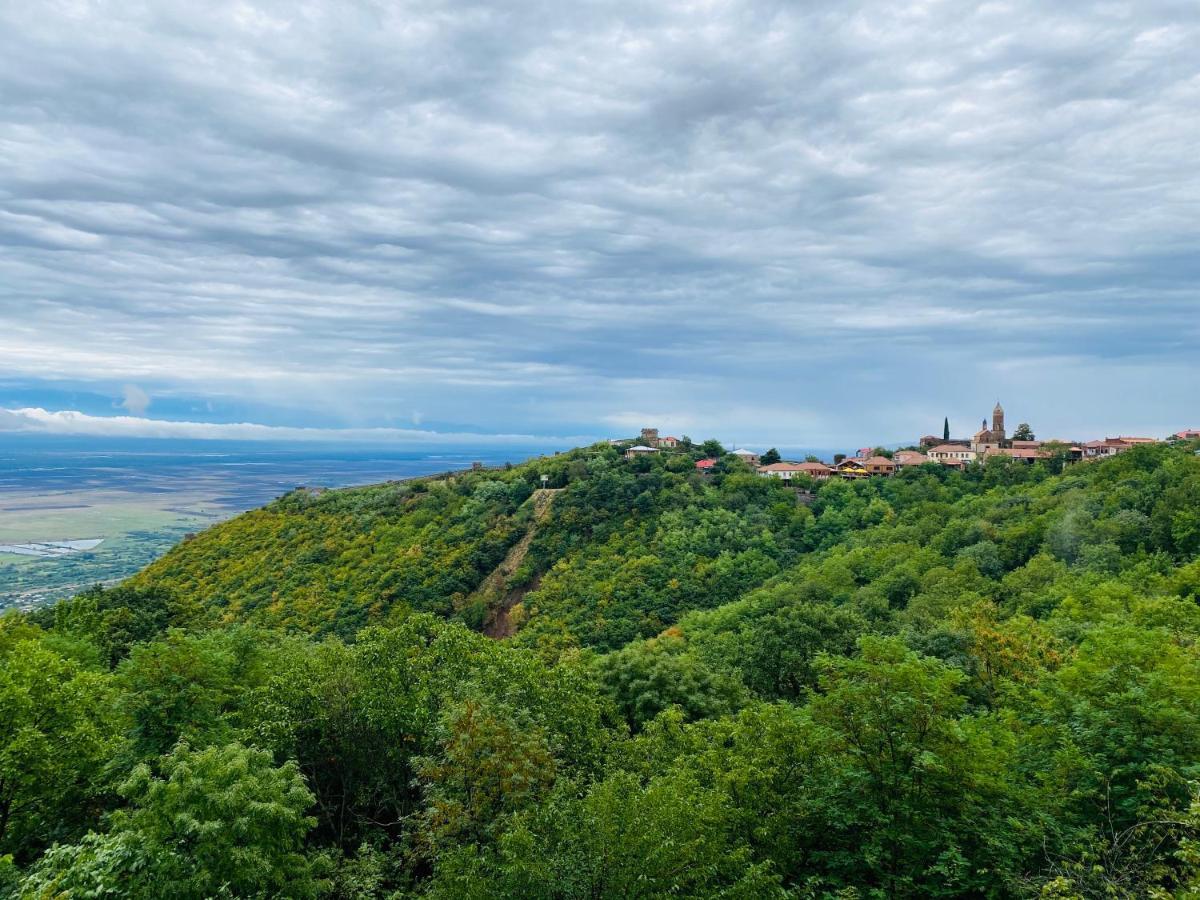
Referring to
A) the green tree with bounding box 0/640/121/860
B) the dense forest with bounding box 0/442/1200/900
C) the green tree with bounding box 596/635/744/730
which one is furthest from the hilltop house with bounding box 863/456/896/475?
the green tree with bounding box 0/640/121/860

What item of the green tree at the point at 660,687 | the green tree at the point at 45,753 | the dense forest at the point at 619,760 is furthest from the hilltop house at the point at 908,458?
the green tree at the point at 45,753

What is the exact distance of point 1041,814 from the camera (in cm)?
1563

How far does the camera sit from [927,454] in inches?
4943

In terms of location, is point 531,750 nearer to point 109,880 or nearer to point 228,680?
point 109,880

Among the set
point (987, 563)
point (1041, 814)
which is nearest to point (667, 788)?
point (1041, 814)

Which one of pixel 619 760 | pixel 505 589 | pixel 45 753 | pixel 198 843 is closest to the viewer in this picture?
pixel 198 843

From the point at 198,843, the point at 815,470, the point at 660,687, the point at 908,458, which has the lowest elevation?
the point at 660,687

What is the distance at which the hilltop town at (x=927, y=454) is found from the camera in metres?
107

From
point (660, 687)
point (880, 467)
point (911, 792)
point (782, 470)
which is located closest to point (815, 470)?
point (782, 470)

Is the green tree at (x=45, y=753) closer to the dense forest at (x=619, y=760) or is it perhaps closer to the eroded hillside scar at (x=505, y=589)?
the dense forest at (x=619, y=760)

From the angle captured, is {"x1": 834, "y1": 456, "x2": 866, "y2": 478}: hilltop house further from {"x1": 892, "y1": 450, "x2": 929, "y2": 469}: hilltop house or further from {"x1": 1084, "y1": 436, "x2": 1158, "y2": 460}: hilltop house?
{"x1": 1084, "y1": 436, "x2": 1158, "y2": 460}: hilltop house

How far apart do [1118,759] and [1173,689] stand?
2.47m

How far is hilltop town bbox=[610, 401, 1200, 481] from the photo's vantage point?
107 meters

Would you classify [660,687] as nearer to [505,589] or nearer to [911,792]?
[911,792]
